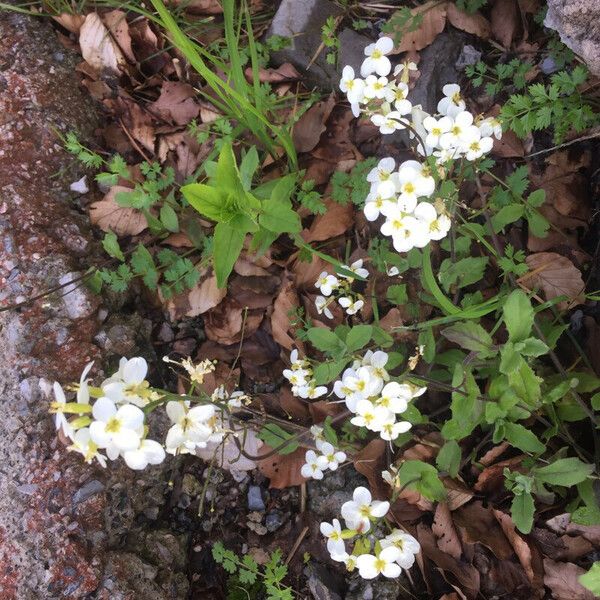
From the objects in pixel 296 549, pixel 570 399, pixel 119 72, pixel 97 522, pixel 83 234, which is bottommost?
pixel 296 549

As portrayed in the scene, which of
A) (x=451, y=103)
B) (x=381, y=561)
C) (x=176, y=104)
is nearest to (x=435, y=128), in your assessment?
(x=451, y=103)

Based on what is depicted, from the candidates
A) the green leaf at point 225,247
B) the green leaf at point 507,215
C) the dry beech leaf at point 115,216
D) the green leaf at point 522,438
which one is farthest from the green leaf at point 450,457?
the dry beech leaf at point 115,216

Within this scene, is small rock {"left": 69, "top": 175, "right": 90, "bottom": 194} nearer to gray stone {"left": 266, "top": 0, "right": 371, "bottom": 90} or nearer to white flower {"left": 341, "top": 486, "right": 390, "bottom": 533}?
gray stone {"left": 266, "top": 0, "right": 371, "bottom": 90}

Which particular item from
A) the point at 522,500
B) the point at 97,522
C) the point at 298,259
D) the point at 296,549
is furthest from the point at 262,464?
the point at 522,500

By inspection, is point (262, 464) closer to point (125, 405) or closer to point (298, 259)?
point (298, 259)

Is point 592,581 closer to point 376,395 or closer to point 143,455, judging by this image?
point 376,395

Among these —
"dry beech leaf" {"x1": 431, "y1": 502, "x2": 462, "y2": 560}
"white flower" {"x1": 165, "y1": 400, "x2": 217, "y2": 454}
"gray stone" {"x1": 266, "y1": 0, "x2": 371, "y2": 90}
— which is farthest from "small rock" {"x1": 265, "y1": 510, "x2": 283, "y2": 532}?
"gray stone" {"x1": 266, "y1": 0, "x2": 371, "y2": 90}

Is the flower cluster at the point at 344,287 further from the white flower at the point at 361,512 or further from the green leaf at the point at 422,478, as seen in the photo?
the white flower at the point at 361,512
